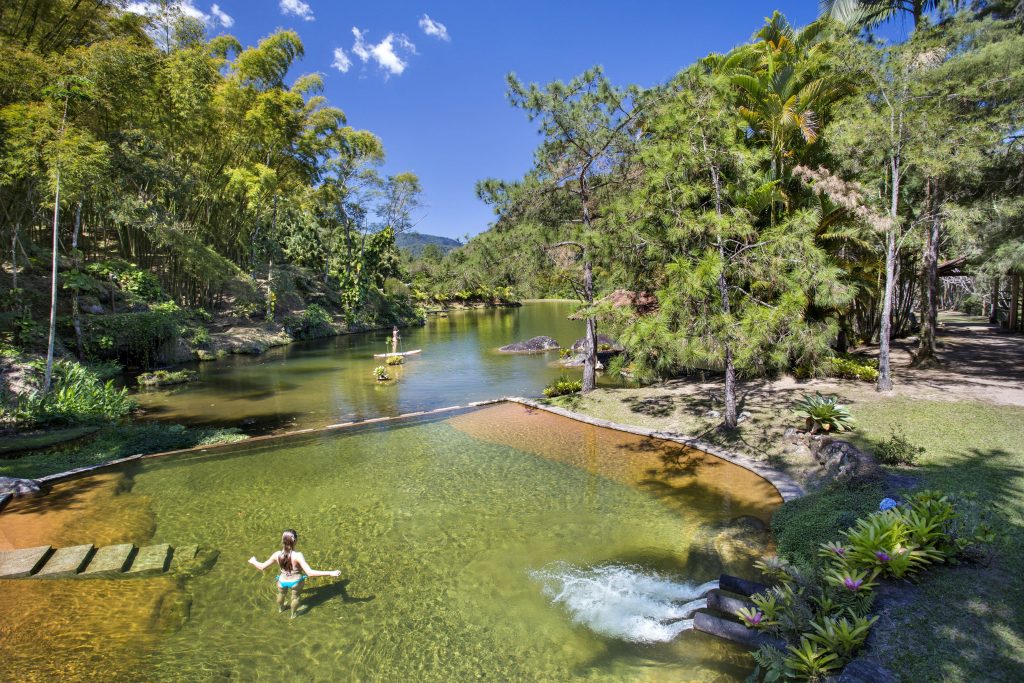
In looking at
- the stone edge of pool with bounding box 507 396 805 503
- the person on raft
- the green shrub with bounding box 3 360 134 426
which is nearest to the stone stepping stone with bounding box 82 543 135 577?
the person on raft

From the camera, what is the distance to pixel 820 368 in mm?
13188

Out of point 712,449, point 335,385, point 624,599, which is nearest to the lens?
point 624,599

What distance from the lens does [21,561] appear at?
238 inches

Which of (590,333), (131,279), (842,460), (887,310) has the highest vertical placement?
(131,279)

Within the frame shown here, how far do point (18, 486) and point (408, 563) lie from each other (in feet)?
24.0

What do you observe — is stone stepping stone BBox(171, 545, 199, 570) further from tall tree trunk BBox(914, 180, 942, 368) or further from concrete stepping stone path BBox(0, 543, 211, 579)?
tall tree trunk BBox(914, 180, 942, 368)

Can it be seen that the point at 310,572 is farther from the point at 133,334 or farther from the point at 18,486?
the point at 133,334

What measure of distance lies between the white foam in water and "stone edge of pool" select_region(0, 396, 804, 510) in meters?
3.13

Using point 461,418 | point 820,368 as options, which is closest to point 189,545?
point 461,418

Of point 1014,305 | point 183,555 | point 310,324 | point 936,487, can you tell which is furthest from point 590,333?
point 310,324

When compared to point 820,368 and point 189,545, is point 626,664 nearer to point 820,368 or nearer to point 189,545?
point 189,545

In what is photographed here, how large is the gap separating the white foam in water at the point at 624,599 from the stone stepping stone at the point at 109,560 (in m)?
5.16

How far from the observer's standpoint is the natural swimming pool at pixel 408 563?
4.63m

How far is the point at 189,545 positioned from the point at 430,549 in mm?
3379
